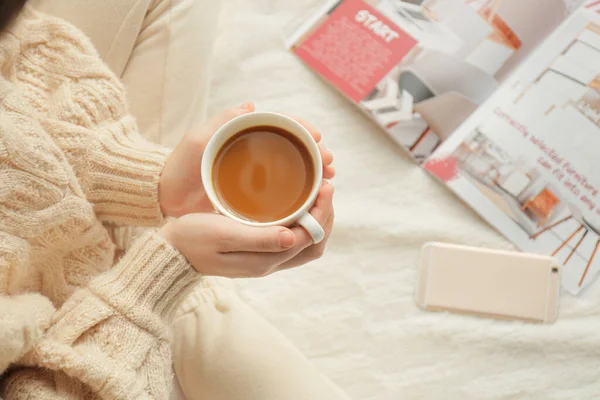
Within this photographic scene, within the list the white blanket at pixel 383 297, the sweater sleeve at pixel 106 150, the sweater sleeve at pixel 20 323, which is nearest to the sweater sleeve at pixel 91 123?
the sweater sleeve at pixel 106 150

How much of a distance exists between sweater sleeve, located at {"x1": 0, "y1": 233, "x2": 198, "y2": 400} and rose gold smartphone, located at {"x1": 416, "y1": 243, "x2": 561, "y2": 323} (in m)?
0.35

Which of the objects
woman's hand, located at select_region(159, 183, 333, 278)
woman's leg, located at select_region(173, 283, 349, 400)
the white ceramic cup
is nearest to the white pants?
woman's leg, located at select_region(173, 283, 349, 400)

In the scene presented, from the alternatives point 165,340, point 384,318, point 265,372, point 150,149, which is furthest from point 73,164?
point 384,318

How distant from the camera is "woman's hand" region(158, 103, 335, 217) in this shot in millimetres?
584

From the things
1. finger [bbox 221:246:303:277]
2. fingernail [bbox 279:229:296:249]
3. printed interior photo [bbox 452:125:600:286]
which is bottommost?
finger [bbox 221:246:303:277]

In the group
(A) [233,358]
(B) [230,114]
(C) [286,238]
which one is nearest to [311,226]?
(C) [286,238]

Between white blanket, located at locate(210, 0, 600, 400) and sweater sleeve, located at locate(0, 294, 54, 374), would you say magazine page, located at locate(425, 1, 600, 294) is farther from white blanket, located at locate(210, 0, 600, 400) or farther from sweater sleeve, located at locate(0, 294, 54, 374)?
sweater sleeve, located at locate(0, 294, 54, 374)

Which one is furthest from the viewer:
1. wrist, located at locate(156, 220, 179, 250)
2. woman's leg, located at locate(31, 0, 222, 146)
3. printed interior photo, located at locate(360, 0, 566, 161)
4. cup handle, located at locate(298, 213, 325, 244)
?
printed interior photo, located at locate(360, 0, 566, 161)

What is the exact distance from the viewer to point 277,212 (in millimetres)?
507

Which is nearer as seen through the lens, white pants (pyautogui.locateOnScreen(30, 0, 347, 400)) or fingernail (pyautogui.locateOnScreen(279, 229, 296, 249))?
fingernail (pyautogui.locateOnScreen(279, 229, 296, 249))

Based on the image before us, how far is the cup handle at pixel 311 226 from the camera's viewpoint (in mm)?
458

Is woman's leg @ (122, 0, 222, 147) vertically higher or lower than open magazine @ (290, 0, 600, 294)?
lower

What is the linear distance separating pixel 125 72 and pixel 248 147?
0.98 ft

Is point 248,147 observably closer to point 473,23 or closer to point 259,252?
point 259,252
